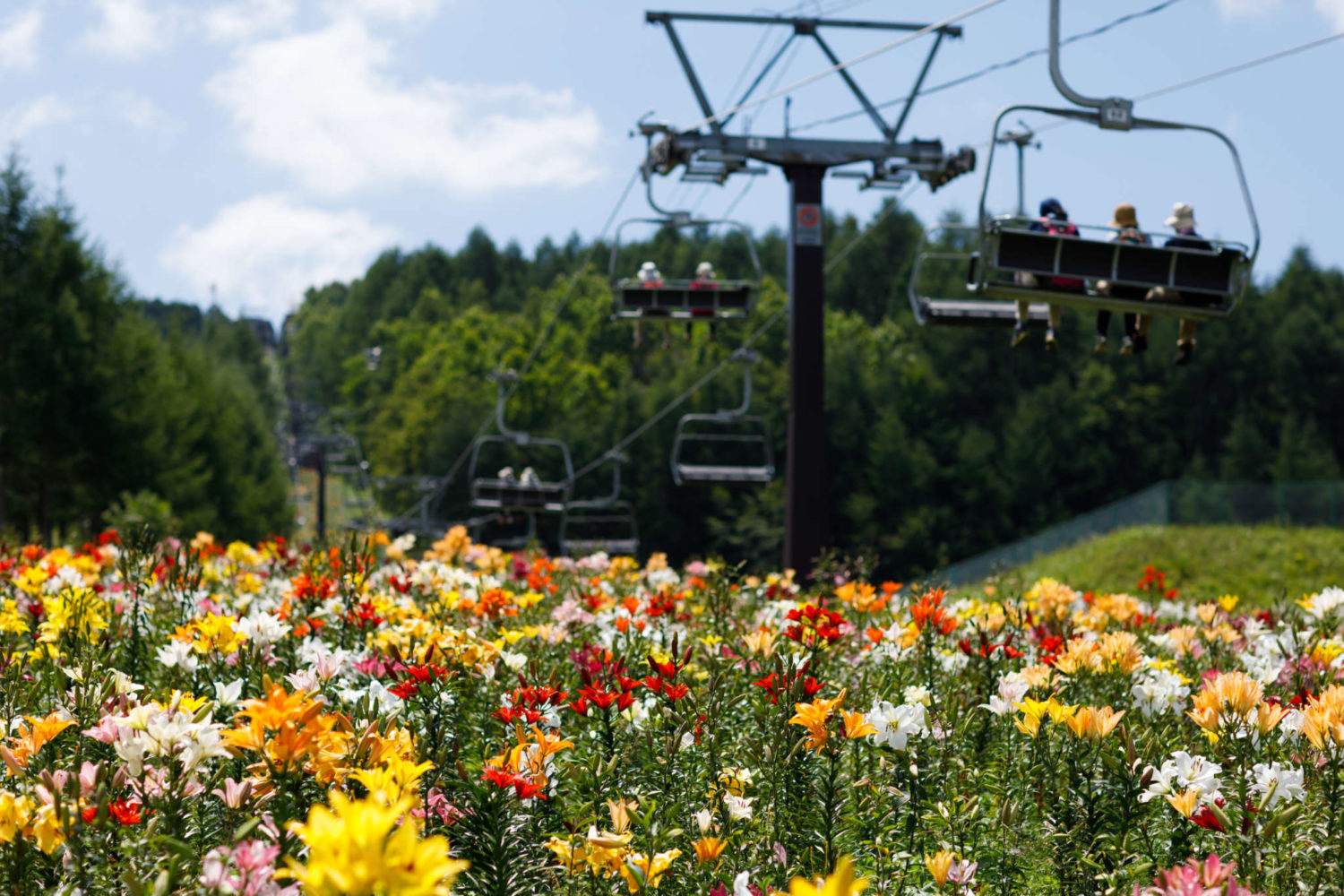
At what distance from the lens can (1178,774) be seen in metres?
2.40

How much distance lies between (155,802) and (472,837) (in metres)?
0.70

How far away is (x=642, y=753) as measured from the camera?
304 centimetres

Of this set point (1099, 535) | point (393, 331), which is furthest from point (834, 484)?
point (393, 331)

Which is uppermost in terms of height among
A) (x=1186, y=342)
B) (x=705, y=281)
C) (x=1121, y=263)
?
(x=705, y=281)

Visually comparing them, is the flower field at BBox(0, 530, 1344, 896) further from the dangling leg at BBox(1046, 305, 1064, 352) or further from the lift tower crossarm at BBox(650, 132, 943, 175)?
the lift tower crossarm at BBox(650, 132, 943, 175)

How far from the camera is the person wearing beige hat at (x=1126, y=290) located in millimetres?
6524

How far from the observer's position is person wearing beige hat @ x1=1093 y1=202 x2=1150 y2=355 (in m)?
6.52

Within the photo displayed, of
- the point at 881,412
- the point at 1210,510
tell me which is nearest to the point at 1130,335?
the point at 1210,510

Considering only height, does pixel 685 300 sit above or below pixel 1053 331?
above

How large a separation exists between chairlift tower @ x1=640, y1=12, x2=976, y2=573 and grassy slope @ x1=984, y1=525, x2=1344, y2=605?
390 inches

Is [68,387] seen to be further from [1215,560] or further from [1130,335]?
[1215,560]

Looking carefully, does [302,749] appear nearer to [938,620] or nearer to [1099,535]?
[938,620]

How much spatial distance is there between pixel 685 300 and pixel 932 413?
1929 inches

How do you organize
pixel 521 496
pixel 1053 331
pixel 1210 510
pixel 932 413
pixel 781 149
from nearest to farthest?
pixel 1053 331 < pixel 781 149 < pixel 521 496 < pixel 1210 510 < pixel 932 413
